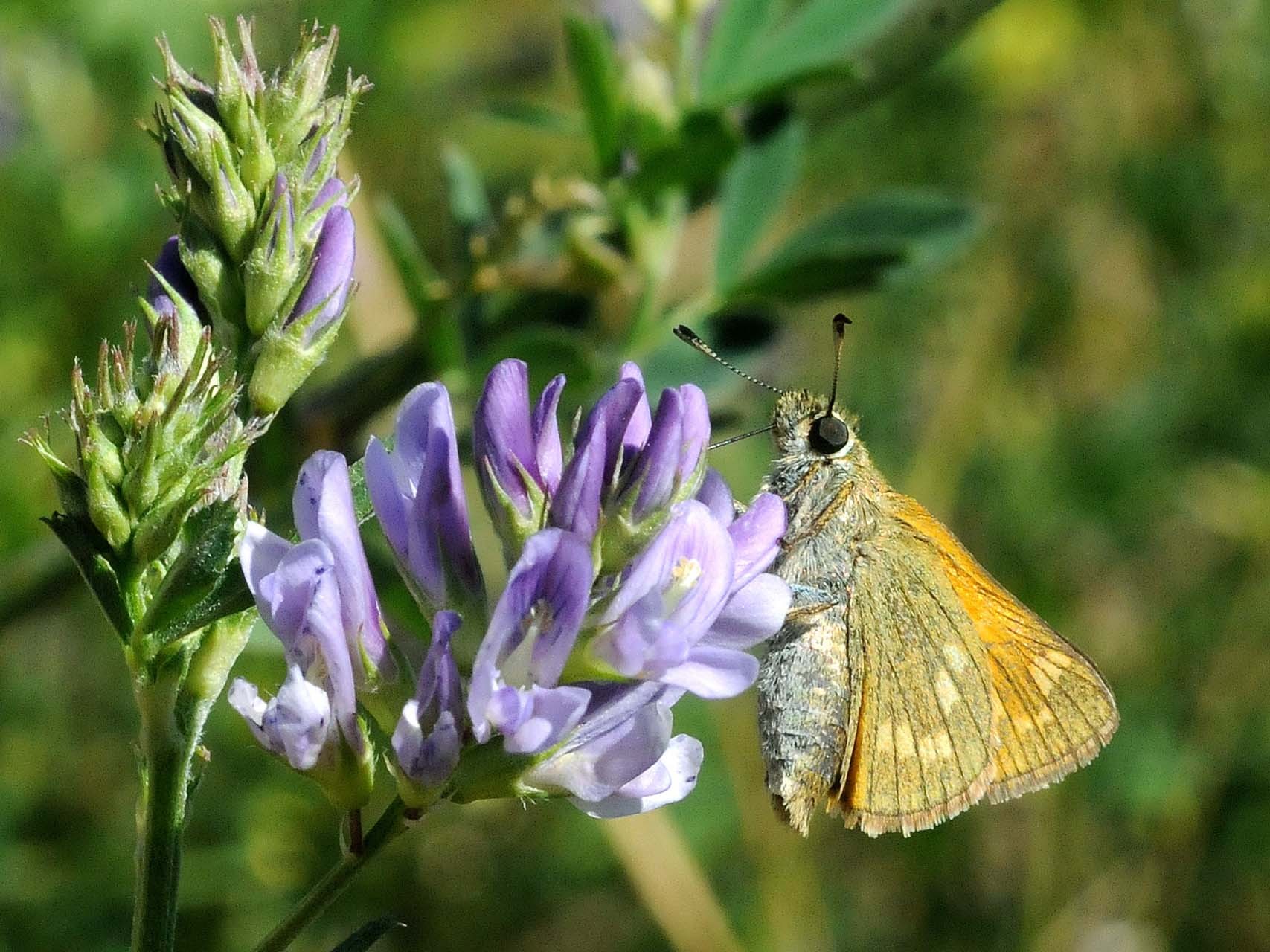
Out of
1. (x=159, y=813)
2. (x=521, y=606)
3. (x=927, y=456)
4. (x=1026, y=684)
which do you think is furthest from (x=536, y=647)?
(x=927, y=456)

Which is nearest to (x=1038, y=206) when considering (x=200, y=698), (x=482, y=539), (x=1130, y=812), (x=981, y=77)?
(x=981, y=77)

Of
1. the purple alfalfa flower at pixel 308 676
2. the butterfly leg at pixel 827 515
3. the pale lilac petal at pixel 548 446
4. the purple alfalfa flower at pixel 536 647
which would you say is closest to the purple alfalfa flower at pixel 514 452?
the pale lilac petal at pixel 548 446

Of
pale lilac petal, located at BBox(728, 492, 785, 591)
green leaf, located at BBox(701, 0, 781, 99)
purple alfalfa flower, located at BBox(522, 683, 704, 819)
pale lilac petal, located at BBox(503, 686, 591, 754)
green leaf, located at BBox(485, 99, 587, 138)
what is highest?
green leaf, located at BBox(701, 0, 781, 99)

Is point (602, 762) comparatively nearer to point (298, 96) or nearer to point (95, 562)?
point (95, 562)

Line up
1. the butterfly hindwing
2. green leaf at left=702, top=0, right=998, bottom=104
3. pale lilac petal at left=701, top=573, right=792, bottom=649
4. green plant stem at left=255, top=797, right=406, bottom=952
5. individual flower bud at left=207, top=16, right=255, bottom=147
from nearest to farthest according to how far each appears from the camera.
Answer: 1. green plant stem at left=255, top=797, right=406, bottom=952
2. individual flower bud at left=207, top=16, right=255, bottom=147
3. pale lilac petal at left=701, top=573, right=792, bottom=649
4. green leaf at left=702, top=0, right=998, bottom=104
5. the butterfly hindwing

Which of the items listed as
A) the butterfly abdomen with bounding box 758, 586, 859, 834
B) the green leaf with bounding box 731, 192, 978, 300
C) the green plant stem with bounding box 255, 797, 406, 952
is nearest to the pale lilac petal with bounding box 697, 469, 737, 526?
the green plant stem with bounding box 255, 797, 406, 952

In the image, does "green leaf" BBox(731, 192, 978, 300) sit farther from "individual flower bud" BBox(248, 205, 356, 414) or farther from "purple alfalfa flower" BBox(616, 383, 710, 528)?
"individual flower bud" BBox(248, 205, 356, 414)
